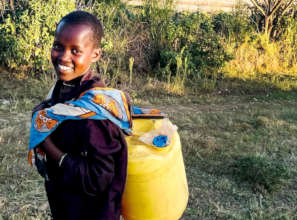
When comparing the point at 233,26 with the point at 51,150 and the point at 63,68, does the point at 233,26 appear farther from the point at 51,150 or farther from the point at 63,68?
the point at 51,150

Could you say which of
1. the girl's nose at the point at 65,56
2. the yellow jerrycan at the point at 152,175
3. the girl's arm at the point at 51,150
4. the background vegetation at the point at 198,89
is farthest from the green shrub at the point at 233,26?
the girl's arm at the point at 51,150

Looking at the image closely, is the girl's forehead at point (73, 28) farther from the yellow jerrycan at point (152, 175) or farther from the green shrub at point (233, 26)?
the green shrub at point (233, 26)

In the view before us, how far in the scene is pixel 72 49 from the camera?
126 cm

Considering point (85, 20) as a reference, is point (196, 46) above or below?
Result: below

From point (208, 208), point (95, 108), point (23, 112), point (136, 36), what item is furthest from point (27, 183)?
point (136, 36)

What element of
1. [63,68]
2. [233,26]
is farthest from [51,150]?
[233,26]

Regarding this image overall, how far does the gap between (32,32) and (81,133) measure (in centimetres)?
508

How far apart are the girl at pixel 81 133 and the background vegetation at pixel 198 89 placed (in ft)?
4.83

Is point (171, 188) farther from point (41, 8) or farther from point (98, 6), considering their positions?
point (98, 6)

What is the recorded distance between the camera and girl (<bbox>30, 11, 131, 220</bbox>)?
3.91 ft

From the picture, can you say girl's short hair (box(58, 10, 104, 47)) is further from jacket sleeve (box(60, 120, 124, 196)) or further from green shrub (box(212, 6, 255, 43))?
green shrub (box(212, 6, 255, 43))

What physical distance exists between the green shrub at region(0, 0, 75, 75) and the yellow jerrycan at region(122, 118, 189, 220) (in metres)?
4.74

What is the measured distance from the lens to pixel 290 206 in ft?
9.66

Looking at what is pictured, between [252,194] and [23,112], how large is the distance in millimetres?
3295
